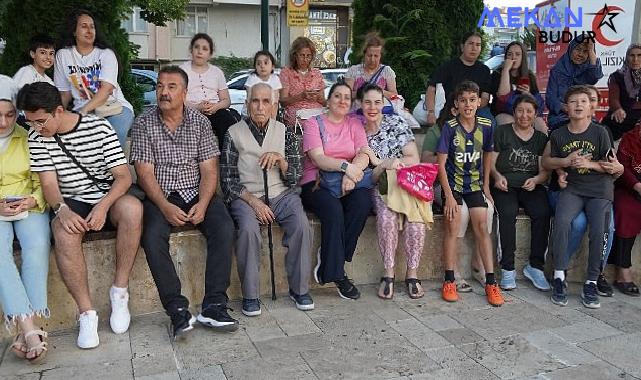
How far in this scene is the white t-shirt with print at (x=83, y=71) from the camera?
4887mm

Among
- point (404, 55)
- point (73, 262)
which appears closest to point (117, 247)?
point (73, 262)

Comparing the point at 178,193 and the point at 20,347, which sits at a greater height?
the point at 178,193

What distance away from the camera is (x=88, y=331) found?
3.72 m

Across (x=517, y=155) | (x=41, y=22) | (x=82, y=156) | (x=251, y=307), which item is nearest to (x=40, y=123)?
(x=82, y=156)

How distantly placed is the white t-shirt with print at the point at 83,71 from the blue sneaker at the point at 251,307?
6.92 feet

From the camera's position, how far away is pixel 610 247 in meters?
4.78

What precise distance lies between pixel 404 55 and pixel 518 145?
329cm

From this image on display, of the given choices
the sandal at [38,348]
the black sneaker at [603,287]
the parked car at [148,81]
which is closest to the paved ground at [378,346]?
the sandal at [38,348]

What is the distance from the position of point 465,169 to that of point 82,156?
2.86 meters

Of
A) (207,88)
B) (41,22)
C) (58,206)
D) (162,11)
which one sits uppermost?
(162,11)

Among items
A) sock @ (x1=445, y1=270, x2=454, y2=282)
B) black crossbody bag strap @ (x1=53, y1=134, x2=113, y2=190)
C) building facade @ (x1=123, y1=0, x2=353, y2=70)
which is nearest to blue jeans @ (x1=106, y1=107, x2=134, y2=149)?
black crossbody bag strap @ (x1=53, y1=134, x2=113, y2=190)

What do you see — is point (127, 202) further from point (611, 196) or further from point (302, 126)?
point (611, 196)

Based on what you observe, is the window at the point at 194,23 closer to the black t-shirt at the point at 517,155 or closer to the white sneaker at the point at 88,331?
the black t-shirt at the point at 517,155

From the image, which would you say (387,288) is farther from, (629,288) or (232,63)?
(232,63)
